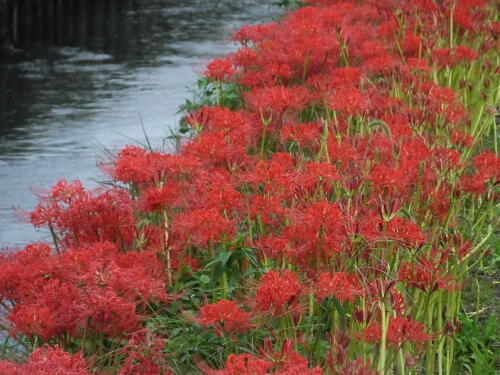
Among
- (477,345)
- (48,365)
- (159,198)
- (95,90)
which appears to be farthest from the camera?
(95,90)

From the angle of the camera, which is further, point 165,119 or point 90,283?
point 165,119

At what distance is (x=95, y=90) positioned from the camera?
35.2 feet

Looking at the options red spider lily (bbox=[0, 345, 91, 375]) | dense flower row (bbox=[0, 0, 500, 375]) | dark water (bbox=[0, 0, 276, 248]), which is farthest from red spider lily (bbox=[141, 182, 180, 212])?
dark water (bbox=[0, 0, 276, 248])

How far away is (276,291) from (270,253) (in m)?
0.46

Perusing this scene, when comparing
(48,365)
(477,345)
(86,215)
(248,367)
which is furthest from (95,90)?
(248,367)

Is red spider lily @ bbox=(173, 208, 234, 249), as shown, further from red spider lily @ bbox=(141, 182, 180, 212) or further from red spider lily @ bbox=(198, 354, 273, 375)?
red spider lily @ bbox=(198, 354, 273, 375)

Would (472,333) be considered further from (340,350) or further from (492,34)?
(492,34)

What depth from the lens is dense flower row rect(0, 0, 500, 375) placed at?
2791 mm

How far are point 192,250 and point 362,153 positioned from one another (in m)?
0.80

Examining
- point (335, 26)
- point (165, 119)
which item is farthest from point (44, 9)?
point (335, 26)

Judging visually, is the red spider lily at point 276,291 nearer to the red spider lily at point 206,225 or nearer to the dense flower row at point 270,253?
the dense flower row at point 270,253

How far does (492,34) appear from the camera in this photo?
5609 mm

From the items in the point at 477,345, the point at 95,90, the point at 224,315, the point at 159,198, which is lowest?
the point at 95,90

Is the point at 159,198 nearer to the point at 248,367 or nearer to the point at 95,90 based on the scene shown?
the point at 248,367
